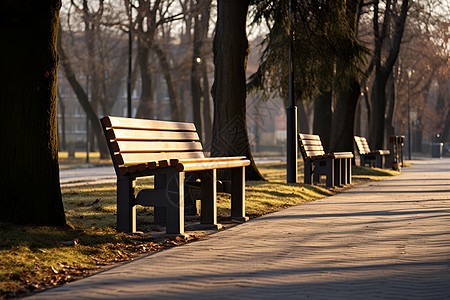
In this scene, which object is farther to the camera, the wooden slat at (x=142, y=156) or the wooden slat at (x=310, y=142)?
the wooden slat at (x=310, y=142)

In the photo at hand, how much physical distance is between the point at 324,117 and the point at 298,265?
2302 centimetres

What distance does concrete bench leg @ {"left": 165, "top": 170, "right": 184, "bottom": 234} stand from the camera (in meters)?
8.75

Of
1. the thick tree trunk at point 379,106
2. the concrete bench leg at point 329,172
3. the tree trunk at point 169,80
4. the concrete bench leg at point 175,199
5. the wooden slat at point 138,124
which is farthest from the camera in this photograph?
the tree trunk at point 169,80

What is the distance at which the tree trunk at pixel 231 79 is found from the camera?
16.8 metres

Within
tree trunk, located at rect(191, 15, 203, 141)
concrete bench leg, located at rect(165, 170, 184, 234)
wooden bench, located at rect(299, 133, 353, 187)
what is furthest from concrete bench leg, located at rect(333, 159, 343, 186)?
tree trunk, located at rect(191, 15, 203, 141)

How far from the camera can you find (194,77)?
43656 millimetres

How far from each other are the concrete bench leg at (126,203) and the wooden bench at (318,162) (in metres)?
9.17

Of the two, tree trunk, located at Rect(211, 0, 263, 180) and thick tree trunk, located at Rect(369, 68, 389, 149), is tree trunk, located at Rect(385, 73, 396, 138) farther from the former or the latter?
tree trunk, located at Rect(211, 0, 263, 180)

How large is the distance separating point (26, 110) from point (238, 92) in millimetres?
8684

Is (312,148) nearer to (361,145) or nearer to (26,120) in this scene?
(361,145)

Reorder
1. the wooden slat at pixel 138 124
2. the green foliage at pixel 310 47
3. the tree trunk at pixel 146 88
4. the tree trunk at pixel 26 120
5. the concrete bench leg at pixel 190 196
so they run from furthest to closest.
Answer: the tree trunk at pixel 146 88 < the green foliage at pixel 310 47 < the concrete bench leg at pixel 190 196 < the wooden slat at pixel 138 124 < the tree trunk at pixel 26 120

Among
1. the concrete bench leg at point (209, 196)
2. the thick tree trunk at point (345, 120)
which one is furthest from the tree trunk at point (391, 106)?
the concrete bench leg at point (209, 196)

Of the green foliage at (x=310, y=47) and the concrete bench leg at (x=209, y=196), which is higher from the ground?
the green foliage at (x=310, y=47)

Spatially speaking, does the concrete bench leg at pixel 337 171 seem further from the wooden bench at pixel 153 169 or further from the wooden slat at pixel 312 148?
the wooden bench at pixel 153 169
